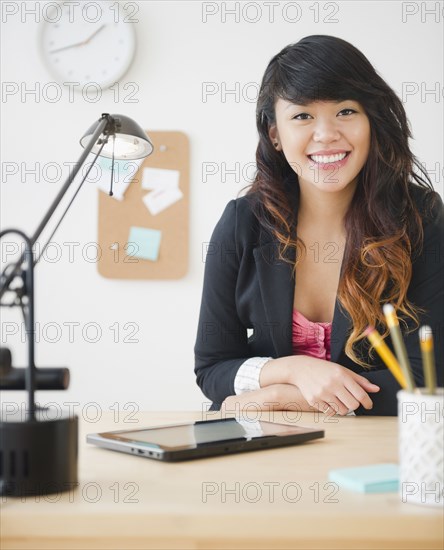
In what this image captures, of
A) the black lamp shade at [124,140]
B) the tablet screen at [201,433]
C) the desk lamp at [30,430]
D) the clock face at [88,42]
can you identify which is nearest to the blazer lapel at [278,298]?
the black lamp shade at [124,140]

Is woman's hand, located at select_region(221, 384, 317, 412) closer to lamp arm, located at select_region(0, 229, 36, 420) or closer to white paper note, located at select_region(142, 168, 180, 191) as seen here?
lamp arm, located at select_region(0, 229, 36, 420)

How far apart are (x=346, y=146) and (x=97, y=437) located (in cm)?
98

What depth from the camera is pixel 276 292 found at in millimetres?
1685

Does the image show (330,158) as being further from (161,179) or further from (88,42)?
(88,42)

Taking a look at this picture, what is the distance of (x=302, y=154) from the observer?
1.73 meters

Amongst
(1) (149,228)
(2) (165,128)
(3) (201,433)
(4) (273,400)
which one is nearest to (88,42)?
(2) (165,128)

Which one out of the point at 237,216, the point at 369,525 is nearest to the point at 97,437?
the point at 369,525

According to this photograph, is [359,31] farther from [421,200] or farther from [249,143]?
[421,200]

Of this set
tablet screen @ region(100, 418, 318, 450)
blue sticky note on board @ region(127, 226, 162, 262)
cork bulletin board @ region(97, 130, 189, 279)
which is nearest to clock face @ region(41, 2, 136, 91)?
cork bulletin board @ region(97, 130, 189, 279)

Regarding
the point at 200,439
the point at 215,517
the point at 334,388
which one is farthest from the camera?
the point at 334,388

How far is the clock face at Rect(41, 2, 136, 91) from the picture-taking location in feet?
9.57

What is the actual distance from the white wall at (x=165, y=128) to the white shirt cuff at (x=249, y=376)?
4.62 ft

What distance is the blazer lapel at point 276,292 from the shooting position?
166 cm

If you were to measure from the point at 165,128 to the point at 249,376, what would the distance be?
1.65 meters
